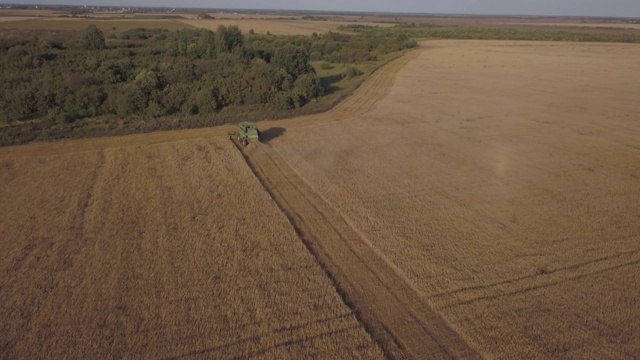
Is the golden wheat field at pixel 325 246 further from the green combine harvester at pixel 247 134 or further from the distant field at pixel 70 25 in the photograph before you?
the distant field at pixel 70 25

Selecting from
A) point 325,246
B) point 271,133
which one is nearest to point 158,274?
point 325,246

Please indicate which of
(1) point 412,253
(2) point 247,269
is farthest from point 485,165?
(2) point 247,269

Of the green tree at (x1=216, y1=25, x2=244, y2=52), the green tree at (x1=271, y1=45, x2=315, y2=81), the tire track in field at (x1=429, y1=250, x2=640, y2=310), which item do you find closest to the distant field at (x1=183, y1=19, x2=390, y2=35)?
the green tree at (x1=216, y1=25, x2=244, y2=52)

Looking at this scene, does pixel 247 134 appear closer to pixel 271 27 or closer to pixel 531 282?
pixel 531 282

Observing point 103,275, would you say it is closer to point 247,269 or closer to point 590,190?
point 247,269

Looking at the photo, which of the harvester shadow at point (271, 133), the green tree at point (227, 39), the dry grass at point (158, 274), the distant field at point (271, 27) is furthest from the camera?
the distant field at point (271, 27)

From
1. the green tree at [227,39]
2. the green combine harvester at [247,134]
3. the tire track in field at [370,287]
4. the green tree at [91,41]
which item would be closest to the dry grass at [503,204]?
the tire track in field at [370,287]

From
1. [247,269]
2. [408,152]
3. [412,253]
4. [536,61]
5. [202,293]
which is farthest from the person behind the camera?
[536,61]
